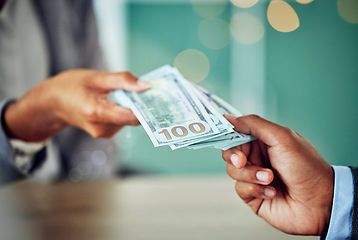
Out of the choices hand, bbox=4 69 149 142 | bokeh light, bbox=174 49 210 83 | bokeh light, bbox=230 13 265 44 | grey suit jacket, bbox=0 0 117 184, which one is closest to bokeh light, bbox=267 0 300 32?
bokeh light, bbox=230 13 265 44

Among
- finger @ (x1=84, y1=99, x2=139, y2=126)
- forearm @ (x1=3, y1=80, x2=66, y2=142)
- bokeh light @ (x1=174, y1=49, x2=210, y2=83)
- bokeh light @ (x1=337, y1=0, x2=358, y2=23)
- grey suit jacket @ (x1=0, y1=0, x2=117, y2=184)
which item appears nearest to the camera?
finger @ (x1=84, y1=99, x2=139, y2=126)

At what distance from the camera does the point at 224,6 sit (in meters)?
3.23

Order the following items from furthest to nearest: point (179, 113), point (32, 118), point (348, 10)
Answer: point (348, 10) → point (32, 118) → point (179, 113)

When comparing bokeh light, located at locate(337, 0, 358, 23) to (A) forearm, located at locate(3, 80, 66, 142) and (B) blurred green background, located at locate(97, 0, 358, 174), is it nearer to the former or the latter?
(B) blurred green background, located at locate(97, 0, 358, 174)

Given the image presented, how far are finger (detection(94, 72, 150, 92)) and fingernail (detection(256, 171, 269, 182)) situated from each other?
43 centimetres

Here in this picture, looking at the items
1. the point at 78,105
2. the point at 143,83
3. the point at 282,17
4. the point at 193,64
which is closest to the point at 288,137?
the point at 143,83

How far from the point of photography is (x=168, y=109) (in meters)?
Answer: 0.86

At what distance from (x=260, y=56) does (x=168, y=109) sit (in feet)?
8.59

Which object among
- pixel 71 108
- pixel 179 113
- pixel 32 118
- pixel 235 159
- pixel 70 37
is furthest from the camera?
pixel 70 37

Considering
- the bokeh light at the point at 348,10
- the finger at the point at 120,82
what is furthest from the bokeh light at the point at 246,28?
the finger at the point at 120,82

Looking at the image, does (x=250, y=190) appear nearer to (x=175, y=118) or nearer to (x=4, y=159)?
(x=175, y=118)

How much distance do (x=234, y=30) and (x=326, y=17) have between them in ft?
3.01

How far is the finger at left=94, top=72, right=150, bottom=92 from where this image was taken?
909 mm

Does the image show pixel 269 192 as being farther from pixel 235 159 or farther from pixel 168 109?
pixel 168 109
